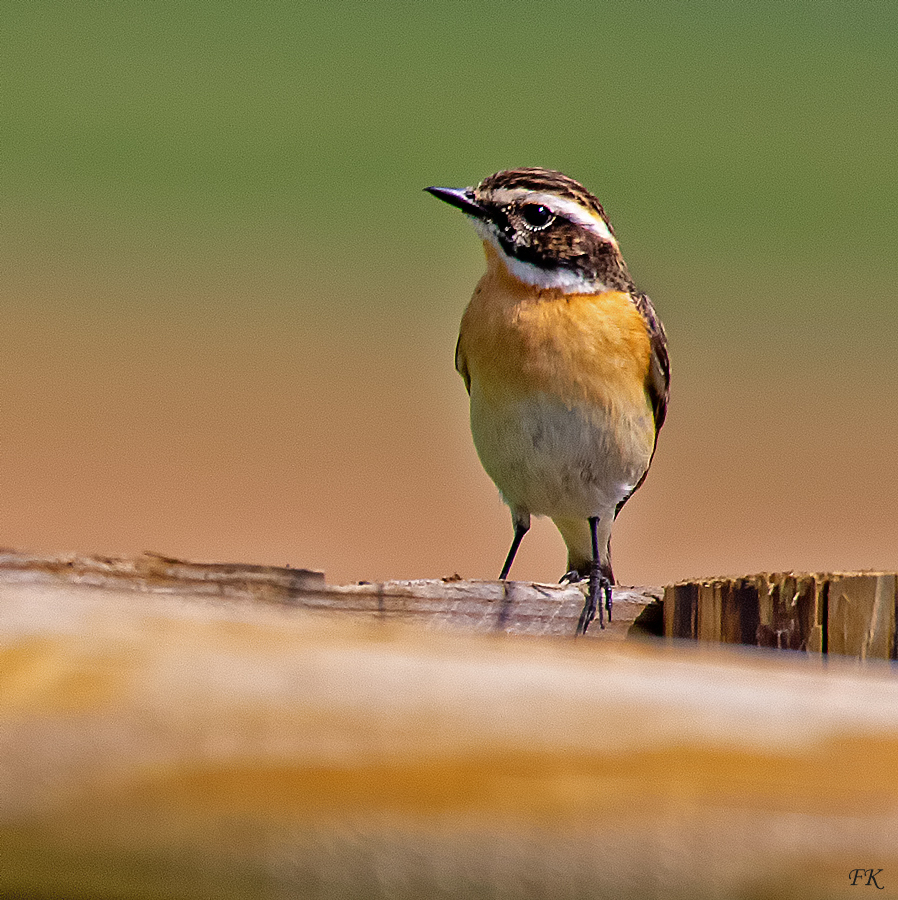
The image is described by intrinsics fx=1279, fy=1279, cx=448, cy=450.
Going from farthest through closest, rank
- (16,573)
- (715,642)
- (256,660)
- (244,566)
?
(715,642) < (244,566) < (16,573) < (256,660)

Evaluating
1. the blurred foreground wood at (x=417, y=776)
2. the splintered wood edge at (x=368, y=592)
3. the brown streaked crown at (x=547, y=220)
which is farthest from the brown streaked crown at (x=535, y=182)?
the blurred foreground wood at (x=417, y=776)

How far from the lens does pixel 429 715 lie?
1.16 m

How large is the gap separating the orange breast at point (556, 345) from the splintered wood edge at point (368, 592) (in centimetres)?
129

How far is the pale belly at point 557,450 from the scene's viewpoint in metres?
4.09

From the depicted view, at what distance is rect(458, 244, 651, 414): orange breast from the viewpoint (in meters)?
4.06

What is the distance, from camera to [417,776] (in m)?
1.12

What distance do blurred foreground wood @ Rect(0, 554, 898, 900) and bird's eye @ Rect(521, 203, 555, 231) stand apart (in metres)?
3.04

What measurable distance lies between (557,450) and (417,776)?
3.01 m

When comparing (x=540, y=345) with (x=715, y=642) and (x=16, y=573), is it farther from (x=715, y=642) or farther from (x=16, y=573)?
(x=16, y=573)

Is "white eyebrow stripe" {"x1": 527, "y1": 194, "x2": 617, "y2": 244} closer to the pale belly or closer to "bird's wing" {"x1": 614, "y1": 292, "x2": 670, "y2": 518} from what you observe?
"bird's wing" {"x1": 614, "y1": 292, "x2": 670, "y2": 518}

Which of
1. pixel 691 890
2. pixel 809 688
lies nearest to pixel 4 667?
pixel 691 890

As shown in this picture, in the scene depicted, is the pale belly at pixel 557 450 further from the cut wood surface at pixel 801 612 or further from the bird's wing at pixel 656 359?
the cut wood surface at pixel 801 612

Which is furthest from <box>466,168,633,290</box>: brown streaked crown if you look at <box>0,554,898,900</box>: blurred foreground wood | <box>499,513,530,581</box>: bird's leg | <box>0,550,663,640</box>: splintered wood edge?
<box>0,554,898,900</box>: blurred foreground wood

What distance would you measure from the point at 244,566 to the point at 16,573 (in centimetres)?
38
